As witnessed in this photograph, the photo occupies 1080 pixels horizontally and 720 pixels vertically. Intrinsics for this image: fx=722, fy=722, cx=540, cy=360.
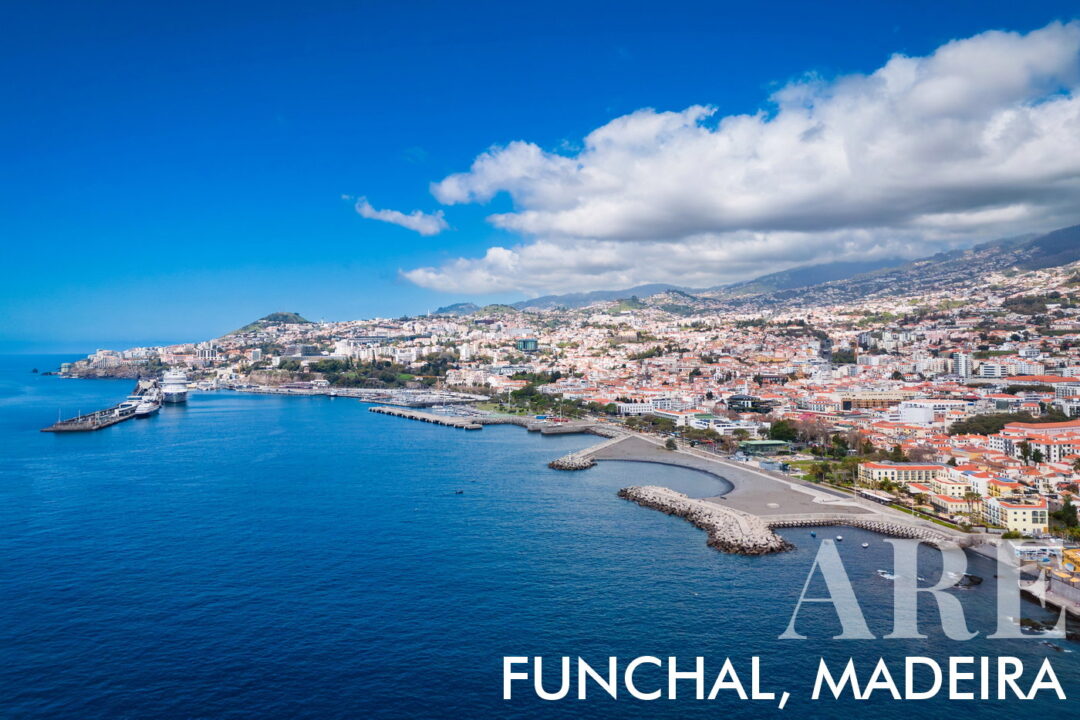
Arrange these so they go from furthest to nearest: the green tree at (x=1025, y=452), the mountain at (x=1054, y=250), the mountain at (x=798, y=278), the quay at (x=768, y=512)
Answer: the mountain at (x=798, y=278) → the mountain at (x=1054, y=250) → the green tree at (x=1025, y=452) → the quay at (x=768, y=512)

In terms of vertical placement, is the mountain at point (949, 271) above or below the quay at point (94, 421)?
above

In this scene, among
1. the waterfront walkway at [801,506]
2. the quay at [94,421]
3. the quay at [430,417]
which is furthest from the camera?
the quay at [430,417]

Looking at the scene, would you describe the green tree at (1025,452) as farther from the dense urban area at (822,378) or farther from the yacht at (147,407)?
the yacht at (147,407)

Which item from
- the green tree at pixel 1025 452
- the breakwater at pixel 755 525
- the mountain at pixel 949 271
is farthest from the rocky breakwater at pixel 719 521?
the mountain at pixel 949 271

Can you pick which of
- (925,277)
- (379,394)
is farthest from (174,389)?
(925,277)

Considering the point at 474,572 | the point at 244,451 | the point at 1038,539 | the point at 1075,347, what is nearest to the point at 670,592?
the point at 474,572

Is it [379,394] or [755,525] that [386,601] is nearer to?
[755,525]
